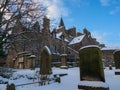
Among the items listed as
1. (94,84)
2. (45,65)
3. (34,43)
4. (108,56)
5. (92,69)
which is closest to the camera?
(94,84)

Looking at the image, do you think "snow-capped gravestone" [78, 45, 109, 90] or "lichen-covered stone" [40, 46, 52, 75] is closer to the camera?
"snow-capped gravestone" [78, 45, 109, 90]

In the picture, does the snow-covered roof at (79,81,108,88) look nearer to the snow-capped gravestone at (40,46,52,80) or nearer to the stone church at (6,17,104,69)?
the snow-capped gravestone at (40,46,52,80)

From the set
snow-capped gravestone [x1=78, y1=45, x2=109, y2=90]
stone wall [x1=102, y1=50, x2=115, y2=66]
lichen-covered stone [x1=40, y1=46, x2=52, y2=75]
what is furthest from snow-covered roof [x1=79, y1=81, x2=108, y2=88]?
stone wall [x1=102, y1=50, x2=115, y2=66]

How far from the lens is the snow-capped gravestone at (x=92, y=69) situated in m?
9.44

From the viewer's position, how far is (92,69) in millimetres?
9852

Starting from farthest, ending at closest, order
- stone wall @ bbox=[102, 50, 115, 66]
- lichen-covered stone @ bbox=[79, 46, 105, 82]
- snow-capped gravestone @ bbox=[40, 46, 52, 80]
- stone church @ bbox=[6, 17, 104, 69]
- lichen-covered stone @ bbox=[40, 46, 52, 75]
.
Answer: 1. stone wall @ bbox=[102, 50, 115, 66]
2. stone church @ bbox=[6, 17, 104, 69]
3. lichen-covered stone @ bbox=[40, 46, 52, 75]
4. snow-capped gravestone @ bbox=[40, 46, 52, 80]
5. lichen-covered stone @ bbox=[79, 46, 105, 82]

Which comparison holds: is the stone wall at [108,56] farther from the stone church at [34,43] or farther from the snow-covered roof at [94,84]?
the snow-covered roof at [94,84]

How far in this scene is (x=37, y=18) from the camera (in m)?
20.7

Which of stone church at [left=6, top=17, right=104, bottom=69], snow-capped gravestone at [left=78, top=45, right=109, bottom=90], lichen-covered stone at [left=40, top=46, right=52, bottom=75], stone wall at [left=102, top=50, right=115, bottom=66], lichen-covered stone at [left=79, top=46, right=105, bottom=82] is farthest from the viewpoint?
stone wall at [left=102, top=50, right=115, bottom=66]

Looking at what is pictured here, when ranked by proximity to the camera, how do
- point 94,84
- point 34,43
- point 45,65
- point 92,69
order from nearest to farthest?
point 94,84
point 92,69
point 45,65
point 34,43

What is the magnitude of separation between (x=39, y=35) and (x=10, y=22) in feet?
12.6

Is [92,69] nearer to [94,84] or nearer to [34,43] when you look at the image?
[94,84]

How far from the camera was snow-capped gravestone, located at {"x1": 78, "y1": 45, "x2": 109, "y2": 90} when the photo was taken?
31.0 ft

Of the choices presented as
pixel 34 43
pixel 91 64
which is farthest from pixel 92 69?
pixel 34 43
